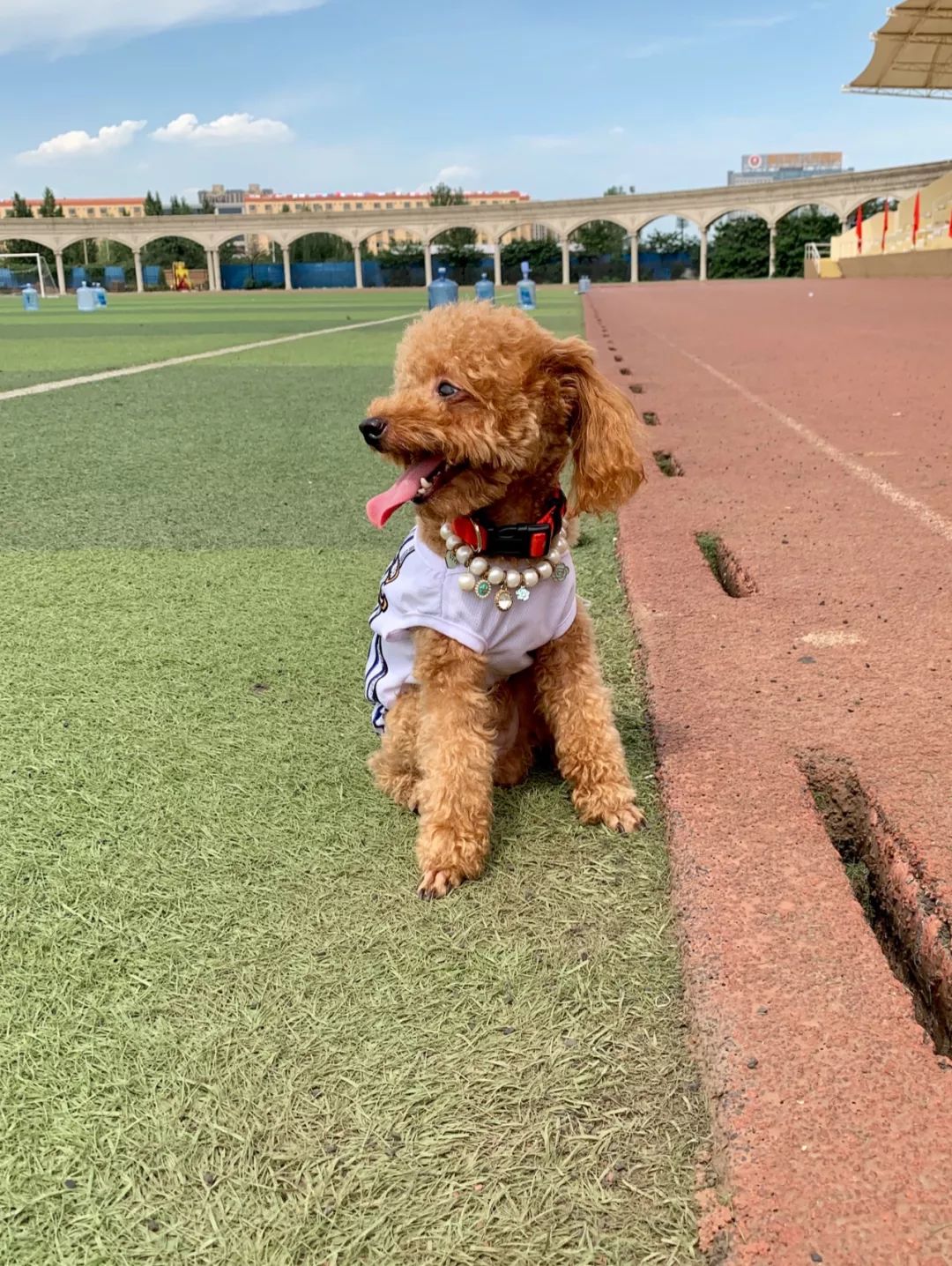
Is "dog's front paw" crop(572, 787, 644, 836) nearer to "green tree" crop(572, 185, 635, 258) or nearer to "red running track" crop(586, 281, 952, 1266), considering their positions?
"red running track" crop(586, 281, 952, 1266)

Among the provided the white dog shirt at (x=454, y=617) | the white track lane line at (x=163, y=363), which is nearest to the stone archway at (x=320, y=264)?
the white track lane line at (x=163, y=363)

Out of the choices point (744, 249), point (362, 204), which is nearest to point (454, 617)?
point (744, 249)

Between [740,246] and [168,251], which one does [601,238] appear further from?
[168,251]

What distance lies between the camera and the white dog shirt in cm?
216

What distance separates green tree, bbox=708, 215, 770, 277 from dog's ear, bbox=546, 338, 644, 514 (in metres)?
78.6

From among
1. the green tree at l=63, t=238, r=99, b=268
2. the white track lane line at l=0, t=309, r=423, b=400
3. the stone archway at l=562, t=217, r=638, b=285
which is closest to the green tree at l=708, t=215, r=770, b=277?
the stone archway at l=562, t=217, r=638, b=285

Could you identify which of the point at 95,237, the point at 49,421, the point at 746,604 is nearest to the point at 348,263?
the point at 95,237

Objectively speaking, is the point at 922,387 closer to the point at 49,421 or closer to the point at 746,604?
the point at 746,604

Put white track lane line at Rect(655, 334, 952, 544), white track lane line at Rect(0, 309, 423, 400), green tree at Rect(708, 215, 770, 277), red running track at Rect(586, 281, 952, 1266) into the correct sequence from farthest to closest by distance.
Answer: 1. green tree at Rect(708, 215, 770, 277)
2. white track lane line at Rect(0, 309, 423, 400)
3. white track lane line at Rect(655, 334, 952, 544)
4. red running track at Rect(586, 281, 952, 1266)

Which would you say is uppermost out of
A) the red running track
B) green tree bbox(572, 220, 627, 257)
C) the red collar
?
green tree bbox(572, 220, 627, 257)

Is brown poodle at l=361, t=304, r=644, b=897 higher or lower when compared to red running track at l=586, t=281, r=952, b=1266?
higher

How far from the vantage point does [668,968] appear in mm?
1705

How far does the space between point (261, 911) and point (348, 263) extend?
85.3 meters

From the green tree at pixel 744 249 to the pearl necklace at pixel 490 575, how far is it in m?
78.7
